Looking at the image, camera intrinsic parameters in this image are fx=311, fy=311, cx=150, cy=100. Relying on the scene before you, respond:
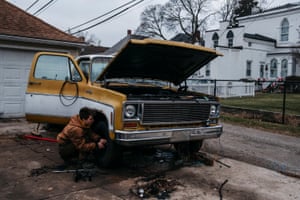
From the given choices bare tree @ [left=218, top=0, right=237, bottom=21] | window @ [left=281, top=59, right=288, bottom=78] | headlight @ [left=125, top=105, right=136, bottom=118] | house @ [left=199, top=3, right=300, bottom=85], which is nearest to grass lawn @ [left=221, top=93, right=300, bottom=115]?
house @ [left=199, top=3, right=300, bottom=85]

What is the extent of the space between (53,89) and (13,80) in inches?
Result: 187

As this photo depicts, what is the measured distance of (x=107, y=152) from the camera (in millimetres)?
5215

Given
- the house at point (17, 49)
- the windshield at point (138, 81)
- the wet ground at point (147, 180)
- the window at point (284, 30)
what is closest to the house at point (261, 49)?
the window at point (284, 30)

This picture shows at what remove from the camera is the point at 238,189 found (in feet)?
15.7

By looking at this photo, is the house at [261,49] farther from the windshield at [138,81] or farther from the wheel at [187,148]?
the wheel at [187,148]

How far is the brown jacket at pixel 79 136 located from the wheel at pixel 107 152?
149 mm

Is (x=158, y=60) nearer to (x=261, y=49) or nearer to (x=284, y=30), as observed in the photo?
(x=261, y=49)

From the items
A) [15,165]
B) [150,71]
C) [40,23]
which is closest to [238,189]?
[150,71]

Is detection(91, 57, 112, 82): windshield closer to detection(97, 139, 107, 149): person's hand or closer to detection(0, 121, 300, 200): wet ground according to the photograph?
detection(97, 139, 107, 149): person's hand

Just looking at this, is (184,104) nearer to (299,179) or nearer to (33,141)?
(299,179)

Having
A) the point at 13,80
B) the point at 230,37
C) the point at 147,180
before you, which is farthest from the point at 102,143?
the point at 230,37

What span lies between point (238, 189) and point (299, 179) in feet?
4.63

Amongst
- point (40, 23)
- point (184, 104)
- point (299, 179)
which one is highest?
point (40, 23)

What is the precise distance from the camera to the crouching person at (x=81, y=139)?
529cm
